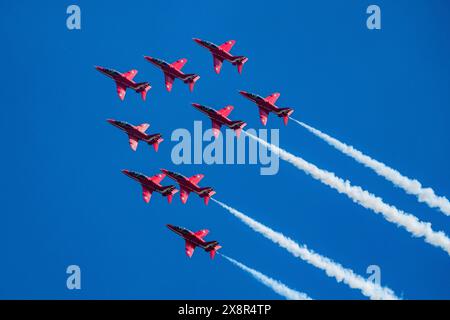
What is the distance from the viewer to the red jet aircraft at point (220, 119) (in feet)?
244

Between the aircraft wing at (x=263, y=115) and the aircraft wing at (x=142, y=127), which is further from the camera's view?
the aircraft wing at (x=263, y=115)

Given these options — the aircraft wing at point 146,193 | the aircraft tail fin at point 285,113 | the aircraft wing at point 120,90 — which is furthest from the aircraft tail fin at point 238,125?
the aircraft wing at point 120,90

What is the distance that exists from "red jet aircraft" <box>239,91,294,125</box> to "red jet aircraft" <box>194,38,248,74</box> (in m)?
1.39

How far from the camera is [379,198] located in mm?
75125

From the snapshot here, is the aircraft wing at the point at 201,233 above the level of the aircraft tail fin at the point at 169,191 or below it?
below

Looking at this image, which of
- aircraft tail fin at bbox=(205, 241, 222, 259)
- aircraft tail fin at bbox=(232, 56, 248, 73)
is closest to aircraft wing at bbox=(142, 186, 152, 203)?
aircraft tail fin at bbox=(205, 241, 222, 259)

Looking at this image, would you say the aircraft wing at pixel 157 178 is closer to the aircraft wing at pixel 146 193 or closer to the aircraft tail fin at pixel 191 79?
the aircraft wing at pixel 146 193

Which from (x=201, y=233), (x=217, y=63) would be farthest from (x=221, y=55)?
(x=201, y=233)

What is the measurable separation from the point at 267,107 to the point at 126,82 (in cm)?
674

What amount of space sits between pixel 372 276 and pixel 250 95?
1012 cm

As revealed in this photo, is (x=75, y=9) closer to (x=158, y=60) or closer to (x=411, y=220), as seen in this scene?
(x=158, y=60)

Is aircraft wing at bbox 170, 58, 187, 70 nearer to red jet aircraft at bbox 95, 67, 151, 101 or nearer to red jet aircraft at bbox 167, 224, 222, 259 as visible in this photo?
red jet aircraft at bbox 95, 67, 151, 101

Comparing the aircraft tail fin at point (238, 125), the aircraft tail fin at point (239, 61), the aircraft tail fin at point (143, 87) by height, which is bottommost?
the aircraft tail fin at point (238, 125)

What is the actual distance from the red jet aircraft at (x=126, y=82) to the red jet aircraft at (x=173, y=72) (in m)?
1.16
